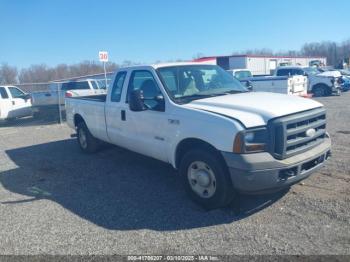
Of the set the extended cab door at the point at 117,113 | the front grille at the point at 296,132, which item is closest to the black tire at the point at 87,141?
the extended cab door at the point at 117,113

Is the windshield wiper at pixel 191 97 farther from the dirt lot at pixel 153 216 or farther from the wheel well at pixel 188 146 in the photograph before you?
the dirt lot at pixel 153 216

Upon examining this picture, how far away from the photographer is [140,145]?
18.9ft

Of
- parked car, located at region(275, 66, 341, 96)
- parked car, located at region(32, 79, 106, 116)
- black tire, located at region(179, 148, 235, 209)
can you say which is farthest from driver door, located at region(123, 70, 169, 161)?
parked car, located at region(275, 66, 341, 96)

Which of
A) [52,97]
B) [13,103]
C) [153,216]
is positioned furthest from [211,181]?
[52,97]

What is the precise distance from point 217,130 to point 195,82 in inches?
61.5

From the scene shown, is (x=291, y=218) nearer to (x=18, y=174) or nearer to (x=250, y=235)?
(x=250, y=235)

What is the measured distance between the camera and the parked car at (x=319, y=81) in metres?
20.2

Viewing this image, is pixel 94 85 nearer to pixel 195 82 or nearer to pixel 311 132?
pixel 195 82

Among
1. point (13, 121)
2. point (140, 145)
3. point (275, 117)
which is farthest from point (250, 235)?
point (13, 121)

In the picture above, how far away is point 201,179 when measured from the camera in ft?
14.8

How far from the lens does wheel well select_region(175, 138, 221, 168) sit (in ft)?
14.6

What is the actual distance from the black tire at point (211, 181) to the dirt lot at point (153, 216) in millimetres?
153

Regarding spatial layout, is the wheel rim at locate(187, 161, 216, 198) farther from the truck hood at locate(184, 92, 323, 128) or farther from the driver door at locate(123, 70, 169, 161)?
the truck hood at locate(184, 92, 323, 128)

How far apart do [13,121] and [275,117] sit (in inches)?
629
